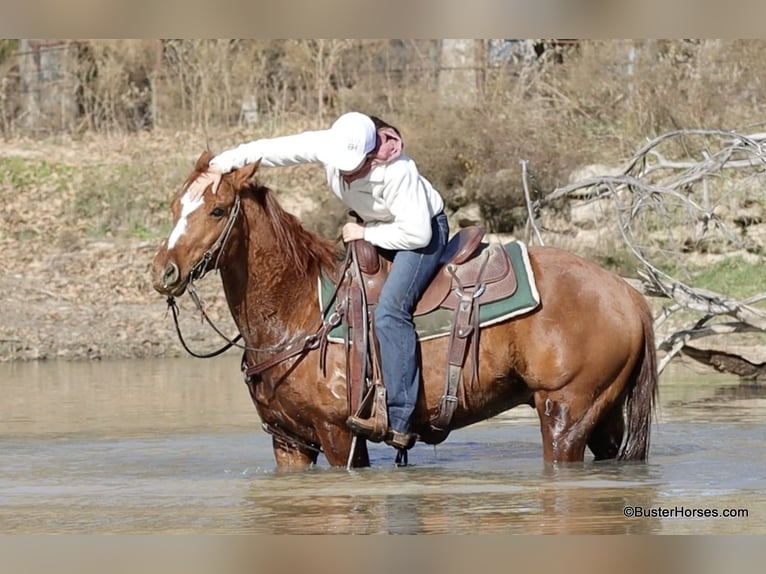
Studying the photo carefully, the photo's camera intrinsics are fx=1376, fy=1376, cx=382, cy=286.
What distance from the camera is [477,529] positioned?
6.56 meters

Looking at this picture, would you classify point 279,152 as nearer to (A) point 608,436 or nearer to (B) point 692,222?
(A) point 608,436

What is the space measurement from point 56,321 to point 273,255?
9275 mm

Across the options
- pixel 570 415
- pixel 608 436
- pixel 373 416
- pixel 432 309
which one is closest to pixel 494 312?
pixel 432 309

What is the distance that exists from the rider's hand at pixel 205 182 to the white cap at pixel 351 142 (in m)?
0.68

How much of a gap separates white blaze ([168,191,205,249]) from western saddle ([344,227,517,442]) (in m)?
0.92

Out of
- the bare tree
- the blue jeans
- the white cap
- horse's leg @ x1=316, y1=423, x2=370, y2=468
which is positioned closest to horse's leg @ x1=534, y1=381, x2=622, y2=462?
the blue jeans

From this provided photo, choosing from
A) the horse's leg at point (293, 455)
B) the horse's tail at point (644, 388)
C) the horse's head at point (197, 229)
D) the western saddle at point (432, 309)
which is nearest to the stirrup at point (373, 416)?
the western saddle at point (432, 309)

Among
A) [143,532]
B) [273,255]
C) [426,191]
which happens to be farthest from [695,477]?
[143,532]

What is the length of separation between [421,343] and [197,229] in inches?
56.2

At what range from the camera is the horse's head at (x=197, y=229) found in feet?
25.2

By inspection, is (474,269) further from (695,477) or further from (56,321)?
(56,321)

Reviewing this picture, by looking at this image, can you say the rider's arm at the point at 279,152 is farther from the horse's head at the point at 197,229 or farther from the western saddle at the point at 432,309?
the western saddle at the point at 432,309

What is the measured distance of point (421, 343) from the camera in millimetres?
7883

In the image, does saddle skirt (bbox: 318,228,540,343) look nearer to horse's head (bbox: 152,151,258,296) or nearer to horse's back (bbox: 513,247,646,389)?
horse's back (bbox: 513,247,646,389)
